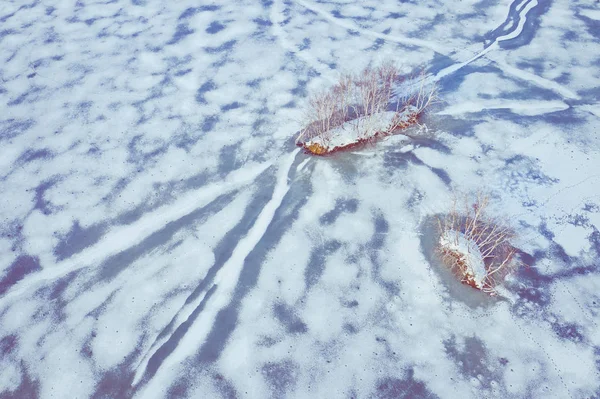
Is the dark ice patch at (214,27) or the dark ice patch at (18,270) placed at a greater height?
the dark ice patch at (214,27)

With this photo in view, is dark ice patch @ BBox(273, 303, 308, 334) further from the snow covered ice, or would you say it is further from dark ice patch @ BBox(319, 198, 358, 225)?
dark ice patch @ BBox(319, 198, 358, 225)

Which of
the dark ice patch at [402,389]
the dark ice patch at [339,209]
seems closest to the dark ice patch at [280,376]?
the dark ice patch at [402,389]

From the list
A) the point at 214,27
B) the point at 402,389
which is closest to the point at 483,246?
the point at 402,389

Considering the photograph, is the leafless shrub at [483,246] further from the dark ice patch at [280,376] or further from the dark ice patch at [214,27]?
the dark ice patch at [214,27]

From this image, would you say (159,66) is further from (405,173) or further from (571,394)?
(571,394)

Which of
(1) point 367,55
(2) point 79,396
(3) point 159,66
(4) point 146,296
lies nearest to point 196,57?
(3) point 159,66

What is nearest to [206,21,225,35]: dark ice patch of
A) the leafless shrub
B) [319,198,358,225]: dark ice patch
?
[319,198,358,225]: dark ice patch

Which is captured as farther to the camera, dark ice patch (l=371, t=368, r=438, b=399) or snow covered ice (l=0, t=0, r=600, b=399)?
snow covered ice (l=0, t=0, r=600, b=399)
